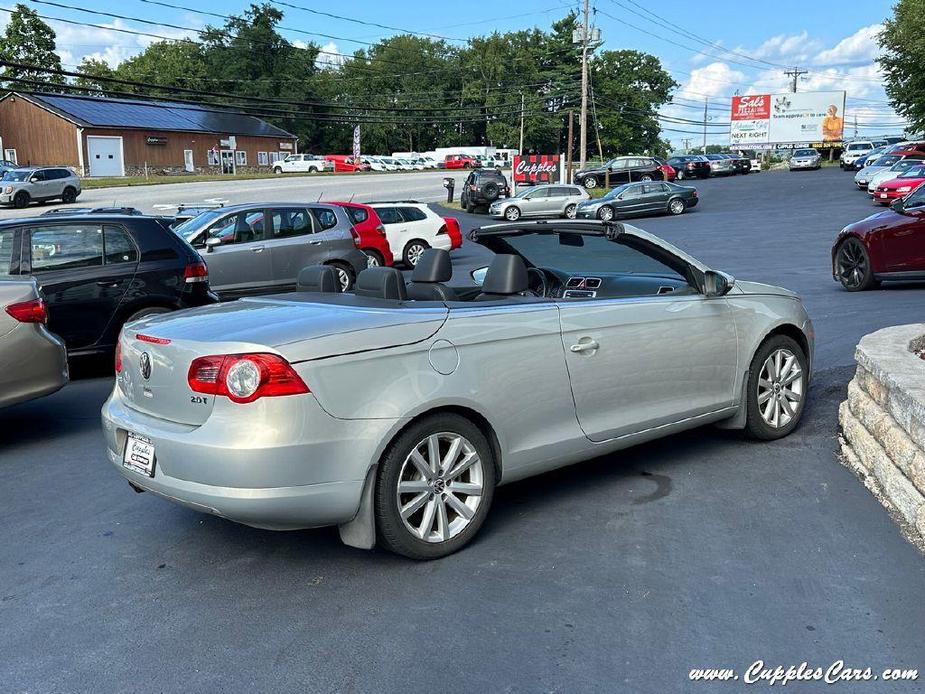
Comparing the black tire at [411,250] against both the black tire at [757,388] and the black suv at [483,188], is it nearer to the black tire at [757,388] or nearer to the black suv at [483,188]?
the black tire at [757,388]

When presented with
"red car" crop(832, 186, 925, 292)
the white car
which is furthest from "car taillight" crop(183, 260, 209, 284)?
the white car

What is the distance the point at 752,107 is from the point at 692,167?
30.2 m

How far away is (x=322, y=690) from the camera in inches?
122

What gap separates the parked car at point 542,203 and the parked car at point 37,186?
65.1 feet

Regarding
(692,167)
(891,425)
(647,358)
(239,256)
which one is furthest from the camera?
(692,167)

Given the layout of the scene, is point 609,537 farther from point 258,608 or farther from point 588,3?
point 588,3

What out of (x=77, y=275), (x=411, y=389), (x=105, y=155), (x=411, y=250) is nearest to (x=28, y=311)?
(x=77, y=275)

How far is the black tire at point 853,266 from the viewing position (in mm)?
13180

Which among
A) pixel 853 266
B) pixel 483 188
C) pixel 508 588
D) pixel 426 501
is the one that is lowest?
pixel 508 588

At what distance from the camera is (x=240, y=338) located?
384cm

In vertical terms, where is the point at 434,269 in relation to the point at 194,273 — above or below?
above

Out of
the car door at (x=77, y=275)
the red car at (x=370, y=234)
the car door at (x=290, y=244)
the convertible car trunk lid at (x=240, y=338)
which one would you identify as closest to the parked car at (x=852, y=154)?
the red car at (x=370, y=234)

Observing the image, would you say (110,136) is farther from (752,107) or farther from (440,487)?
(440,487)

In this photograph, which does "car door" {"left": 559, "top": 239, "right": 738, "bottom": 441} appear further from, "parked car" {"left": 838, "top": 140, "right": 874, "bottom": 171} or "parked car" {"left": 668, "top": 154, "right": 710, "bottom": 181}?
"parked car" {"left": 838, "top": 140, "right": 874, "bottom": 171}
